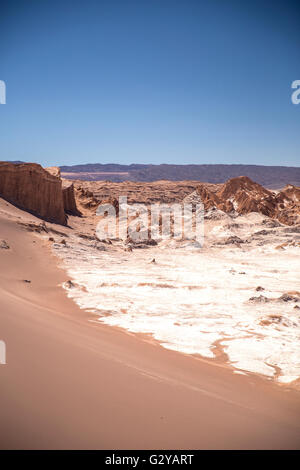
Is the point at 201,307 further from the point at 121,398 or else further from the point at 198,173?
the point at 198,173

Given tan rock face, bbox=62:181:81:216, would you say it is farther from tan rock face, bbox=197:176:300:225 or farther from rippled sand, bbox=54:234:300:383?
rippled sand, bbox=54:234:300:383

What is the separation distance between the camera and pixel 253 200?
28.1 m

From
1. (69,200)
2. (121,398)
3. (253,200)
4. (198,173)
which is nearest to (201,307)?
(121,398)

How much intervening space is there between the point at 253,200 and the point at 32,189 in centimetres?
1788

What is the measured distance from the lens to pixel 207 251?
18.9 meters

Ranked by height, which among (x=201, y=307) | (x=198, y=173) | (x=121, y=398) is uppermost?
(x=198, y=173)

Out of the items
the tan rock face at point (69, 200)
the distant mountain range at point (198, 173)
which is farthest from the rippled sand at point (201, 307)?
the distant mountain range at point (198, 173)

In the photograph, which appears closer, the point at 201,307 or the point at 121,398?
the point at 121,398

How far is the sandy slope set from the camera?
6.10 ft

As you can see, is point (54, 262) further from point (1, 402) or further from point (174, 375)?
point (1, 402)

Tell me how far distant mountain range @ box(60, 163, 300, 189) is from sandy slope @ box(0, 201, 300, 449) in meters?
128
